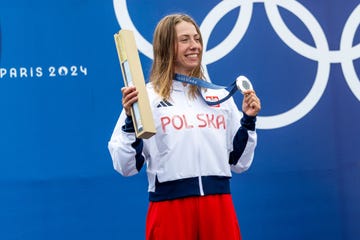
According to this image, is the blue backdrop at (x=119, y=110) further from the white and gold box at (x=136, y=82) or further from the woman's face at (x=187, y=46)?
the white and gold box at (x=136, y=82)

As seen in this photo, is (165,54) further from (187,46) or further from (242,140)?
(242,140)

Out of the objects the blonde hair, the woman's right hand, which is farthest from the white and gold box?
the blonde hair

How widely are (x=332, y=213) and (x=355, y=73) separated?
0.77m

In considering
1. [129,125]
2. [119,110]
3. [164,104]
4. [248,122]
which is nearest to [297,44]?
[119,110]

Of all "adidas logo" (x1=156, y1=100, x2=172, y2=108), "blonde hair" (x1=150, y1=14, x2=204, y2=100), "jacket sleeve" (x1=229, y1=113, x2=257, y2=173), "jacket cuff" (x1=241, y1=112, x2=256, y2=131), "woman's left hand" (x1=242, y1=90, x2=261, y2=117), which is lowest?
"jacket sleeve" (x1=229, y1=113, x2=257, y2=173)

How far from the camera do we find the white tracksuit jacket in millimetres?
2447

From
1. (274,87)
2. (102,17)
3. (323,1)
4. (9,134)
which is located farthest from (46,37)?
(323,1)

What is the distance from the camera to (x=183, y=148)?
246 cm

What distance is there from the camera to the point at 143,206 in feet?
11.3

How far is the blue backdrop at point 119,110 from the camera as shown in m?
3.34

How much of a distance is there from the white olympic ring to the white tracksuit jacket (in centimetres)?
96

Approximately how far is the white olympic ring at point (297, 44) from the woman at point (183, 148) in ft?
2.89

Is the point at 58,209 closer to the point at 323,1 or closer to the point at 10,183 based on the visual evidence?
the point at 10,183

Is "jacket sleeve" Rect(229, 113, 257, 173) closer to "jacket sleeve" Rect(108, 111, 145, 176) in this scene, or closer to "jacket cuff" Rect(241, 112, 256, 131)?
"jacket cuff" Rect(241, 112, 256, 131)
